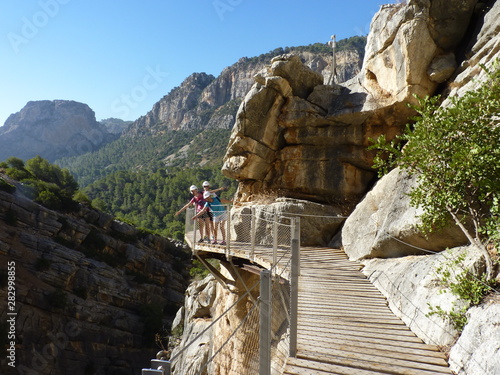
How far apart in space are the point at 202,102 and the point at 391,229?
14431 centimetres

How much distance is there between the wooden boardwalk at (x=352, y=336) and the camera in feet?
13.4

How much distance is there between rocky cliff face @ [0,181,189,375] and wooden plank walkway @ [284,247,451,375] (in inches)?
1065

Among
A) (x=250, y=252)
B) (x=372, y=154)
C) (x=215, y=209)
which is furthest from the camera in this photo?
(x=372, y=154)

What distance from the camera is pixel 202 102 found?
144 metres

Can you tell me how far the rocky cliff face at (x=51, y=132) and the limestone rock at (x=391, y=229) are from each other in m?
184

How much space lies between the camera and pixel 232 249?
9.38m

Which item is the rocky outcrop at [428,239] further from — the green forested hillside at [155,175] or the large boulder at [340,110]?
the green forested hillside at [155,175]

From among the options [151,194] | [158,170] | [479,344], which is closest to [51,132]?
[158,170]

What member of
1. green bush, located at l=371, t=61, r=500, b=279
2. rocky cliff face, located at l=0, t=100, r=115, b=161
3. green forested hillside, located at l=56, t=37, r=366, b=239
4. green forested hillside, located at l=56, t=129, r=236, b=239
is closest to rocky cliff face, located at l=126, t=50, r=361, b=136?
green forested hillside, located at l=56, t=37, r=366, b=239

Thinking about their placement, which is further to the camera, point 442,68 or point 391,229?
point 442,68

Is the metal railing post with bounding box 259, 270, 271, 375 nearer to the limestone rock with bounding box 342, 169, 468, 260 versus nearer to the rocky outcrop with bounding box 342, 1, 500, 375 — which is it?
the rocky outcrop with bounding box 342, 1, 500, 375

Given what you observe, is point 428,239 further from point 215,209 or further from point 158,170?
point 158,170

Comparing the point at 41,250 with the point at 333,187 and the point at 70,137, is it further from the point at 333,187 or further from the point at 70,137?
the point at 70,137

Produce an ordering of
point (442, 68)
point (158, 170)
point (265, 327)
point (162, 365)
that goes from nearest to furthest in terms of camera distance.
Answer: point (162, 365)
point (265, 327)
point (442, 68)
point (158, 170)
